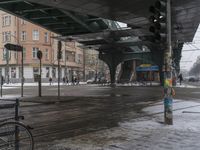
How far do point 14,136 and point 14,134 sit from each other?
0.13 feet

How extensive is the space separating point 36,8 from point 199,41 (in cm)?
3636

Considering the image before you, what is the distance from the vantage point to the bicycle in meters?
5.72

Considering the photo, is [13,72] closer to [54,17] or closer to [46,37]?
[46,37]

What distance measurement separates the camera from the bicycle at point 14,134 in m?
5.72

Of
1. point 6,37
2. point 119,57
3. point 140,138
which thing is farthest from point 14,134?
point 6,37

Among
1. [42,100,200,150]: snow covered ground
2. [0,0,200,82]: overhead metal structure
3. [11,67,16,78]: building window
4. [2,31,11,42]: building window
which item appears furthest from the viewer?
[2,31,11,42]: building window

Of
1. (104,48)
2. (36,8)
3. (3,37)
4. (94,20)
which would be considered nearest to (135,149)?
(36,8)

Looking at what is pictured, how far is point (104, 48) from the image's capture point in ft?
169

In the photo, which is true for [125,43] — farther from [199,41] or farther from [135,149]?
[135,149]

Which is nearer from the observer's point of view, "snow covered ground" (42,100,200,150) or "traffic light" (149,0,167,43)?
"snow covered ground" (42,100,200,150)

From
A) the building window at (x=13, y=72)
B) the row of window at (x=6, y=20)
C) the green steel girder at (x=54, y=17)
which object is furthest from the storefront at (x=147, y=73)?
the green steel girder at (x=54, y=17)

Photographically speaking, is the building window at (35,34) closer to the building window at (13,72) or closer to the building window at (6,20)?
the building window at (6,20)

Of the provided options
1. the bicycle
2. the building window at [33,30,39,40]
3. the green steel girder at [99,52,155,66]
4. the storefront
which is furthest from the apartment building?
the bicycle

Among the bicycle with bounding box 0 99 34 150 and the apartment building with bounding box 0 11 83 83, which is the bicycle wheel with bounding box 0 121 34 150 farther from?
the apartment building with bounding box 0 11 83 83
